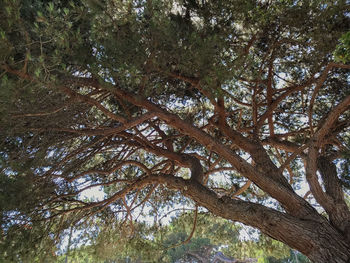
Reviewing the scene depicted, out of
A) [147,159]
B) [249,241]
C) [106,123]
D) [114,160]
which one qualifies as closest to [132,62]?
[106,123]

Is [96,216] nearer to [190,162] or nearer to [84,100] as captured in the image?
[190,162]

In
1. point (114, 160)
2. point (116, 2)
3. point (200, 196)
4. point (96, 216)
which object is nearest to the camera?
point (116, 2)

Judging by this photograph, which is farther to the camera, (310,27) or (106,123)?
(106,123)

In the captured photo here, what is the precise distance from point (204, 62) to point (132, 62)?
0.81 m

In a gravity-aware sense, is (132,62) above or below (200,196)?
above

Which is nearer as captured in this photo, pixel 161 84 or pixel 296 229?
pixel 296 229

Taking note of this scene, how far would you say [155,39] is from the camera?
3467 millimetres

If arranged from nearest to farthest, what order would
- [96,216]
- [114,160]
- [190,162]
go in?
[190,162] < [114,160] < [96,216]

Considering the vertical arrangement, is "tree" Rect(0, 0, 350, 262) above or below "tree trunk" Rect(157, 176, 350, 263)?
above

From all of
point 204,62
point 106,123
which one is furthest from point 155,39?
point 106,123

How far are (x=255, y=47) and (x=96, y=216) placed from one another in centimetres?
416


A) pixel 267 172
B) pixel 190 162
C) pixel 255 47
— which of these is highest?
pixel 255 47

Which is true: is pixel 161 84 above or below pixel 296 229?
above

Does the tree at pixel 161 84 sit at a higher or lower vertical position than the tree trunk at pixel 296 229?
higher
